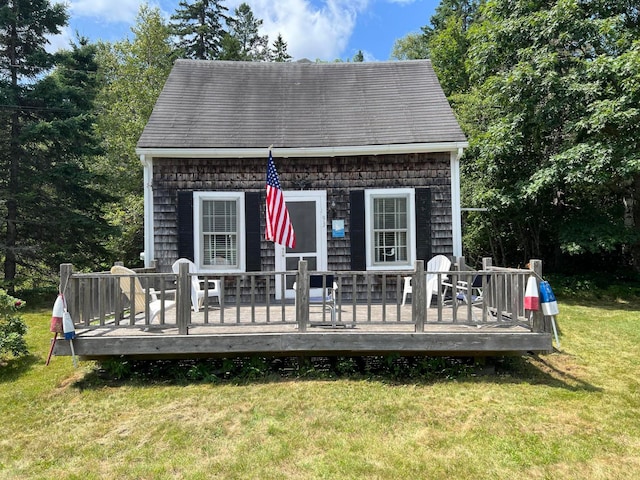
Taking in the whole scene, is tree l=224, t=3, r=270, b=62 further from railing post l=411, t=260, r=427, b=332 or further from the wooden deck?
railing post l=411, t=260, r=427, b=332

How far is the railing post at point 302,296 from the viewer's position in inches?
189

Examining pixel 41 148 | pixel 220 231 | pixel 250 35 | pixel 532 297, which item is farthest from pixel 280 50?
pixel 532 297

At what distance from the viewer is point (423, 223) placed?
766cm

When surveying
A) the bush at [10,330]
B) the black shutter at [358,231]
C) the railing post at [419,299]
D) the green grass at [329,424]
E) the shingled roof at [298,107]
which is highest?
the shingled roof at [298,107]

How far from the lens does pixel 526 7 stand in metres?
12.0

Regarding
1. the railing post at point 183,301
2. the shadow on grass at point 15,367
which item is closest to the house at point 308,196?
the shadow on grass at point 15,367

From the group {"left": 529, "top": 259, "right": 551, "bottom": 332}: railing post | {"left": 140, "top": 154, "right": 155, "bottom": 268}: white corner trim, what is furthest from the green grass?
{"left": 140, "top": 154, "right": 155, "bottom": 268}: white corner trim

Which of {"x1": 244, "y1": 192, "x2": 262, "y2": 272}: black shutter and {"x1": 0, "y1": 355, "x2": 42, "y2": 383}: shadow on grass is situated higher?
{"x1": 244, "y1": 192, "x2": 262, "y2": 272}: black shutter

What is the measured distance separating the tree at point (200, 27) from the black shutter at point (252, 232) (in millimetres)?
20115

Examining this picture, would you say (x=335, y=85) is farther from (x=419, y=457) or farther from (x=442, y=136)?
(x=419, y=457)

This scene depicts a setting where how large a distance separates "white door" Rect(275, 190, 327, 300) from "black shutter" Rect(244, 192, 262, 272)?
382mm

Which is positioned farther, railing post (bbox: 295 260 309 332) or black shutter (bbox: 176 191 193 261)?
black shutter (bbox: 176 191 193 261)

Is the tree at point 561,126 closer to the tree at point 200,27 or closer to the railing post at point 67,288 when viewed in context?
the railing post at point 67,288

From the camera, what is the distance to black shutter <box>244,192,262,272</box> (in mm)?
7656
